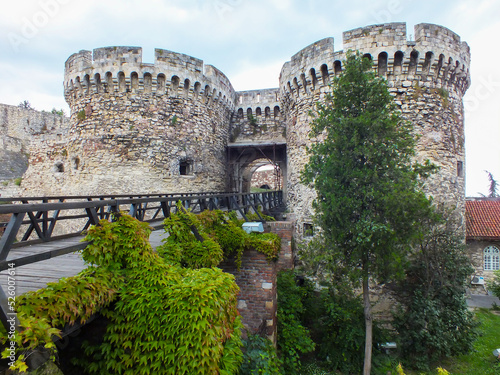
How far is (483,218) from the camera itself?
1430 cm

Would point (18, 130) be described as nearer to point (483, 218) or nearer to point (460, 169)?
point (460, 169)

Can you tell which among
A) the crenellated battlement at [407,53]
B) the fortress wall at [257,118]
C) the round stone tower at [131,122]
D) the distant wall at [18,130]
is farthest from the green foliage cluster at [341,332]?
the distant wall at [18,130]

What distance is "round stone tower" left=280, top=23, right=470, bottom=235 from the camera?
30.4ft

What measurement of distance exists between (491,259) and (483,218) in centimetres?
198

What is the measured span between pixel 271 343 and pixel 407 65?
9.21 meters

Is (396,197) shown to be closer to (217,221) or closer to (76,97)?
(217,221)

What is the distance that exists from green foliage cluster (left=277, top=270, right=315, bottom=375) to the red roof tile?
1059cm

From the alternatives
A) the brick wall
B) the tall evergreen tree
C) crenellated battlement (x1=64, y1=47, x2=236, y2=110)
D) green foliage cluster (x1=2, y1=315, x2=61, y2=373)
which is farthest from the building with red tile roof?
green foliage cluster (x1=2, y1=315, x2=61, y2=373)

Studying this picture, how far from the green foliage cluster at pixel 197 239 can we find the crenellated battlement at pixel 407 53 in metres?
7.45

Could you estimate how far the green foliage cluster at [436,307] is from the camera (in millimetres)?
7449

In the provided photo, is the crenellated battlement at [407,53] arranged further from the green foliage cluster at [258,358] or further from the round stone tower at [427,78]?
the green foliage cluster at [258,358]

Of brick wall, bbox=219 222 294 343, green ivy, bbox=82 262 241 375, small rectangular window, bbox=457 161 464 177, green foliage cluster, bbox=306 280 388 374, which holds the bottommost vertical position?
green foliage cluster, bbox=306 280 388 374

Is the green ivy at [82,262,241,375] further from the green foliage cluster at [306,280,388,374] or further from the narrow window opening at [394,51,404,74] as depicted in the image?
the narrow window opening at [394,51,404,74]

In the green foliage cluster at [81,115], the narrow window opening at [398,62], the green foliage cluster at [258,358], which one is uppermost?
the narrow window opening at [398,62]
